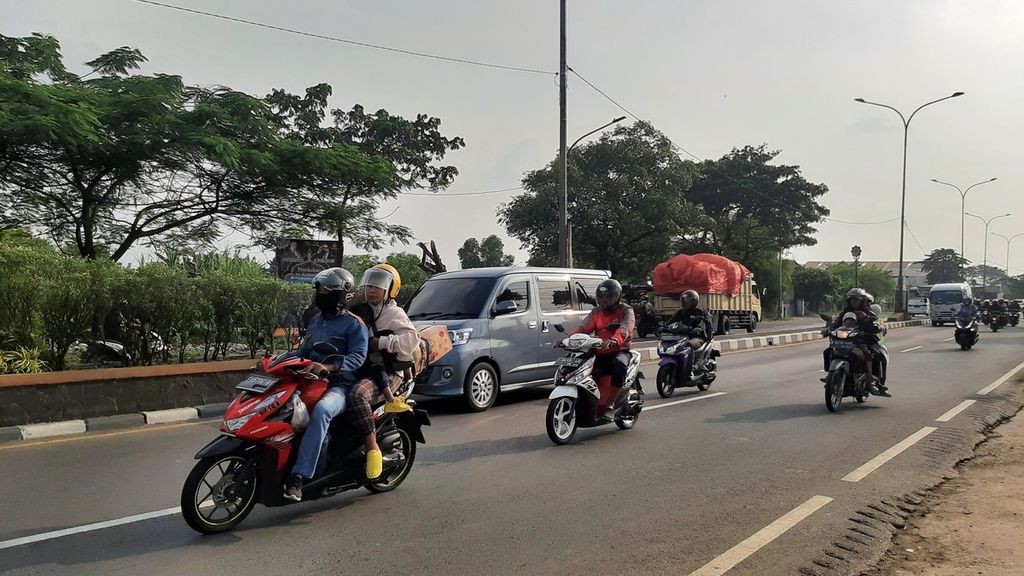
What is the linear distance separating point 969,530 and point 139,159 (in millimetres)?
13950

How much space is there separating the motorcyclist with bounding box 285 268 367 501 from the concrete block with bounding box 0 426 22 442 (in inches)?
185

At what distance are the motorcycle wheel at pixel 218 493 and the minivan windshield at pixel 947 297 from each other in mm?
41202

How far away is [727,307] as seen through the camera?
30.7m

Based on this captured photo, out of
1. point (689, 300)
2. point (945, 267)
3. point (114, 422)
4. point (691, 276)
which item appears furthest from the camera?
point (945, 267)

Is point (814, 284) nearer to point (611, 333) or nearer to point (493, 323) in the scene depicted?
point (493, 323)

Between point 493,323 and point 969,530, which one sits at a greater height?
point 493,323

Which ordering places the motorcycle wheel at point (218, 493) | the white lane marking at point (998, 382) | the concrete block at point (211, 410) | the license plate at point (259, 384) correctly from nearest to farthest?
the motorcycle wheel at point (218, 493), the license plate at point (259, 384), the concrete block at point (211, 410), the white lane marking at point (998, 382)

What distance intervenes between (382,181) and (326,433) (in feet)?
40.5

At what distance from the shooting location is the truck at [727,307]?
93.0 ft

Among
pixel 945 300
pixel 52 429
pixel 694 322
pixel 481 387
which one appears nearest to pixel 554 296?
pixel 481 387

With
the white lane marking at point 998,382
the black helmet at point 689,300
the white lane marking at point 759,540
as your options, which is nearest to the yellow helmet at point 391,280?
the white lane marking at point 759,540

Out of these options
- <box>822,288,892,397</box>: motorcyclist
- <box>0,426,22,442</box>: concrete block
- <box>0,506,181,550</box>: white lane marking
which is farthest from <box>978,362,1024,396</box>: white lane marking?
<box>0,426,22,442</box>: concrete block

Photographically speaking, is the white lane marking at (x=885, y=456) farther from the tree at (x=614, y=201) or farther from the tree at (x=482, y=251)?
the tree at (x=482, y=251)

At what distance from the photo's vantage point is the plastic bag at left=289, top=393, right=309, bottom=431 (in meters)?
4.69
